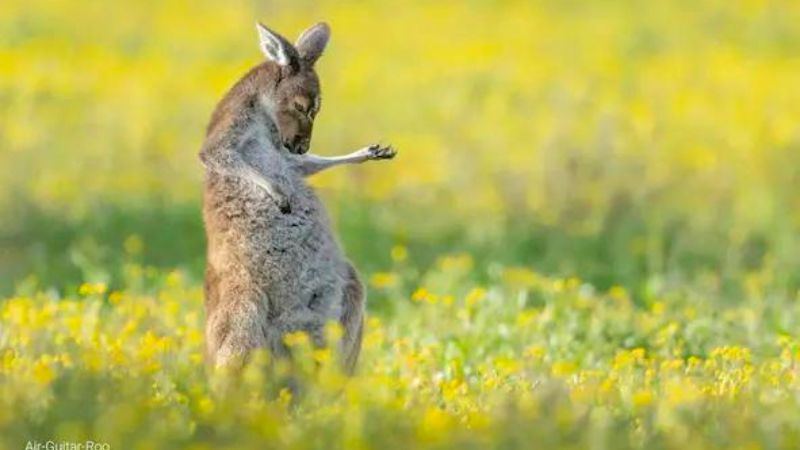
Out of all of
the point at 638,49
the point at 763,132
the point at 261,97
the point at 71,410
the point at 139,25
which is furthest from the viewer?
the point at 139,25

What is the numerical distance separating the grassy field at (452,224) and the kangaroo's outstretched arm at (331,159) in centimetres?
74

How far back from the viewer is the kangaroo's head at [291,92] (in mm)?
7293

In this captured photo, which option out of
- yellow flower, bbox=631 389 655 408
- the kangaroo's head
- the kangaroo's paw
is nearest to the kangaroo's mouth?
the kangaroo's head

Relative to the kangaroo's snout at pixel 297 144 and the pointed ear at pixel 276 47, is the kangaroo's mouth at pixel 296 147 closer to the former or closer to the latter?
the kangaroo's snout at pixel 297 144

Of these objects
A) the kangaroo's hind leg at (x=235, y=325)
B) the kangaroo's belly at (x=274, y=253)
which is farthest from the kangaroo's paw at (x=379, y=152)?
the kangaroo's hind leg at (x=235, y=325)

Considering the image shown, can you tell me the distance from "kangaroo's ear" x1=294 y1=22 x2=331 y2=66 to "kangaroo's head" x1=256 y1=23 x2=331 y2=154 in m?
A: 0.03

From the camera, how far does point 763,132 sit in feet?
51.8

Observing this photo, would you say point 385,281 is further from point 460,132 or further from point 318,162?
point 460,132

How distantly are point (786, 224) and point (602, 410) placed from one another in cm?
674

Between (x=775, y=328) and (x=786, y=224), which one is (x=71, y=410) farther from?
(x=786, y=224)

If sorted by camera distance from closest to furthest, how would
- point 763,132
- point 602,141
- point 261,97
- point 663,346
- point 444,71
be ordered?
point 261,97 < point 663,346 < point 602,141 < point 763,132 < point 444,71

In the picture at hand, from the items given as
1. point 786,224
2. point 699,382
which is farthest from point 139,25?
point 699,382

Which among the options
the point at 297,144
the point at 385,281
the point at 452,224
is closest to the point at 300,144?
the point at 297,144

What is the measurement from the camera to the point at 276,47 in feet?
24.0
